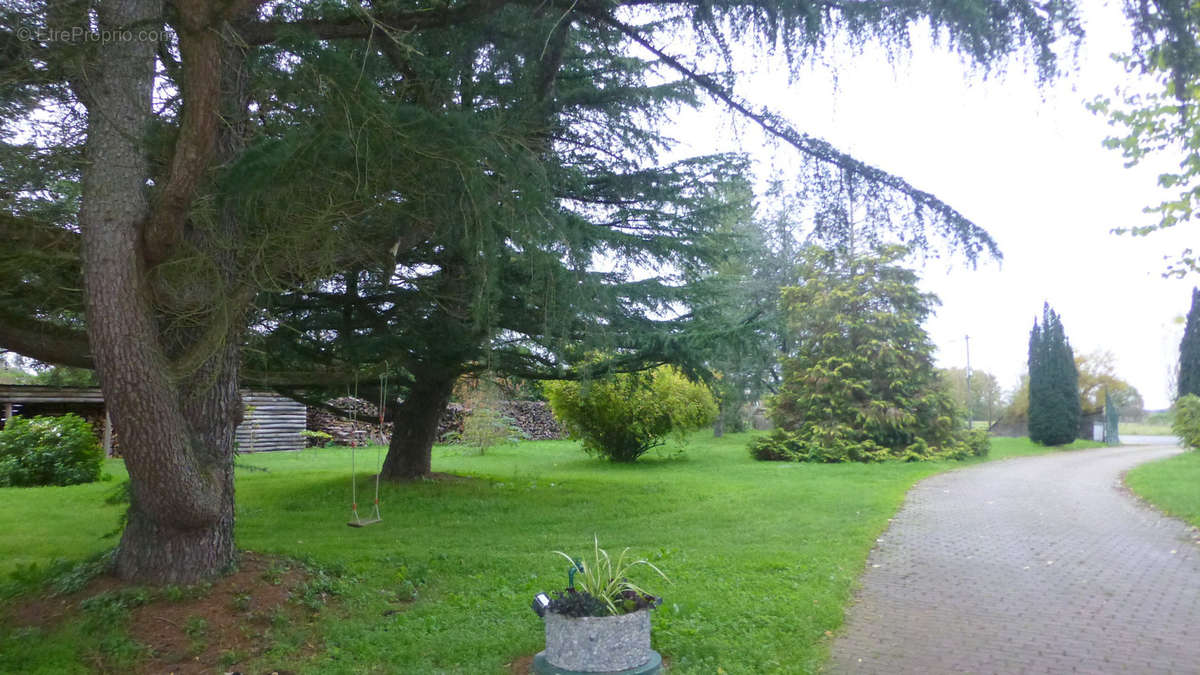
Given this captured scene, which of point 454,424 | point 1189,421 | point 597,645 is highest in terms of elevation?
point 1189,421

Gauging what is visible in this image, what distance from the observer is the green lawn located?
11344 millimetres

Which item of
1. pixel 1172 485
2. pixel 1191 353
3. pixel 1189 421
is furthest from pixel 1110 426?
pixel 1172 485

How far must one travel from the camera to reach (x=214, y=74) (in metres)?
4.62

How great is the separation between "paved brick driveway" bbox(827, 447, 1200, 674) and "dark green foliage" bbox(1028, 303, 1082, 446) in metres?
19.1

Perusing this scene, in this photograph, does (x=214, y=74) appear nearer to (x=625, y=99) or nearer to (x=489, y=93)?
(x=489, y=93)

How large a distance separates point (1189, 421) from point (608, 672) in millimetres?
28097

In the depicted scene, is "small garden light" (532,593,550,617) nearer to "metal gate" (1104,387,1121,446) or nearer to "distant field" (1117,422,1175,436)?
"metal gate" (1104,387,1121,446)

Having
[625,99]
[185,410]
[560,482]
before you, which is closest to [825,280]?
[560,482]

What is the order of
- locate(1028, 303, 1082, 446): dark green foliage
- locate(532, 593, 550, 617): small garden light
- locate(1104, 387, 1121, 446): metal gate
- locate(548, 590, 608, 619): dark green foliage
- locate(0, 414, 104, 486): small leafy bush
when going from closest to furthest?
locate(548, 590, 608, 619): dark green foliage → locate(532, 593, 550, 617): small garden light → locate(0, 414, 104, 486): small leafy bush → locate(1028, 303, 1082, 446): dark green foliage → locate(1104, 387, 1121, 446): metal gate

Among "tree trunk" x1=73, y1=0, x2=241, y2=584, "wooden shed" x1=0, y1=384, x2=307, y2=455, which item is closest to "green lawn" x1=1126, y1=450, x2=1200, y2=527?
"tree trunk" x1=73, y1=0, x2=241, y2=584

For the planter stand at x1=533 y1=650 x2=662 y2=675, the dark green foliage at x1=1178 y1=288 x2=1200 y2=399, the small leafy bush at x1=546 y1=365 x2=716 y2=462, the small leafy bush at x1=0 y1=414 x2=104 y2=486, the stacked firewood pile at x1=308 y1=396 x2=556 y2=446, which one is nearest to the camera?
the planter stand at x1=533 y1=650 x2=662 y2=675

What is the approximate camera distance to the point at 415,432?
13.5 metres

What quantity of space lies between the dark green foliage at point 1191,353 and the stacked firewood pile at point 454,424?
24667 millimetres

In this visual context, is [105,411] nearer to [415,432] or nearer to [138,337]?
[415,432]
